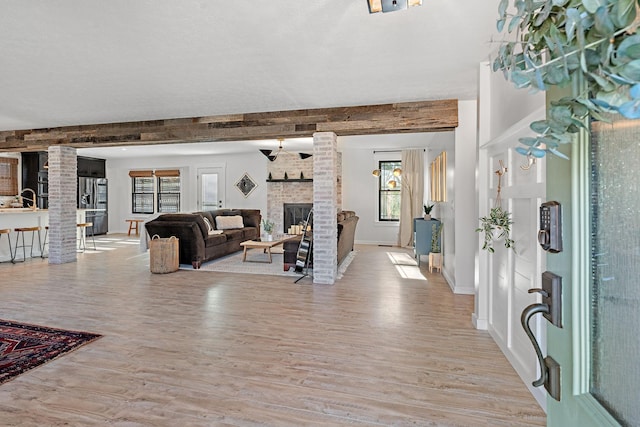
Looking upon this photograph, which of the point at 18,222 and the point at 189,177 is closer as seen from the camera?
the point at 18,222

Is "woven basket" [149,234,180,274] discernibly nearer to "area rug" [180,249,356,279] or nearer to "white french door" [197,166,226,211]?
"area rug" [180,249,356,279]

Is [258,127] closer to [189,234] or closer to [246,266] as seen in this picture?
[189,234]

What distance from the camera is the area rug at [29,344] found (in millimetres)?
2408

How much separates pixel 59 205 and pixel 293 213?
5131 millimetres

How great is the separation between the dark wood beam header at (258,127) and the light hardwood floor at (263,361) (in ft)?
7.20

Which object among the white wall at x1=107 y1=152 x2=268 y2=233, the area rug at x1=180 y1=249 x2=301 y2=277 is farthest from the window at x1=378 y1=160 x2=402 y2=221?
the area rug at x1=180 y1=249 x2=301 y2=277

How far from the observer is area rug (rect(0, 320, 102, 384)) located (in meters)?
2.41

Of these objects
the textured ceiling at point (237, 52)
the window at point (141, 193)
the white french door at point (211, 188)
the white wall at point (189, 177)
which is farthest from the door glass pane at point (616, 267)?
the window at point (141, 193)

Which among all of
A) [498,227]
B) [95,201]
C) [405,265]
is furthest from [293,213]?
[498,227]

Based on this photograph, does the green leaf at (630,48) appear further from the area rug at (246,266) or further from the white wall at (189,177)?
the white wall at (189,177)

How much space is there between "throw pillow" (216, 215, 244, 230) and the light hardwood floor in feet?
11.2

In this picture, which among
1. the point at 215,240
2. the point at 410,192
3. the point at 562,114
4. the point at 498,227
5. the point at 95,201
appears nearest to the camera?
the point at 562,114

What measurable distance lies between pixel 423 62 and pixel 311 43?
111 cm

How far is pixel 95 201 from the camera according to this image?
420 inches
